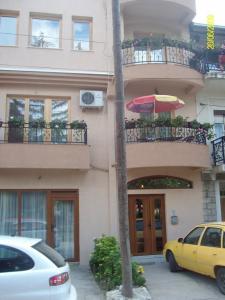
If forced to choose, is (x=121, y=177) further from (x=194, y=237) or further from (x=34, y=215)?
(x=34, y=215)

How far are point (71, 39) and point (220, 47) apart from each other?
19.0ft

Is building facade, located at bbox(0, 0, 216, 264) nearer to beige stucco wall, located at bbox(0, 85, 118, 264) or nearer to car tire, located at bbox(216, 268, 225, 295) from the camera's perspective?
beige stucco wall, located at bbox(0, 85, 118, 264)

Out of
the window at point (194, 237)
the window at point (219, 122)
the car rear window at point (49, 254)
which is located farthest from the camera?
the window at point (219, 122)

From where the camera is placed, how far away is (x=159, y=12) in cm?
1512

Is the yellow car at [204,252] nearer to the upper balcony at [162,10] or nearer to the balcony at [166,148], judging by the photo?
the balcony at [166,148]

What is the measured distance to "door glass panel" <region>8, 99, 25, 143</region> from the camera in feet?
42.5

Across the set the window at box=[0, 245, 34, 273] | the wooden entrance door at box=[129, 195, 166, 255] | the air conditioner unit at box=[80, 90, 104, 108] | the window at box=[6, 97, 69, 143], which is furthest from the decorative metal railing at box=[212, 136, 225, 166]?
the window at box=[0, 245, 34, 273]

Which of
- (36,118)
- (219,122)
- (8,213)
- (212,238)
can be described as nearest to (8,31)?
(36,118)

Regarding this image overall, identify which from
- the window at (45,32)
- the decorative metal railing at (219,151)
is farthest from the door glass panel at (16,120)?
the decorative metal railing at (219,151)

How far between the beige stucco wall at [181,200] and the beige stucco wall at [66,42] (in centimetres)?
417

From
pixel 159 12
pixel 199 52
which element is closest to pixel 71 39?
pixel 159 12

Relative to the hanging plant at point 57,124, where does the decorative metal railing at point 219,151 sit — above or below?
below

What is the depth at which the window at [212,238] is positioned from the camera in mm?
9500

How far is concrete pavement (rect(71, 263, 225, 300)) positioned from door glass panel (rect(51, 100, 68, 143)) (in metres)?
4.46
